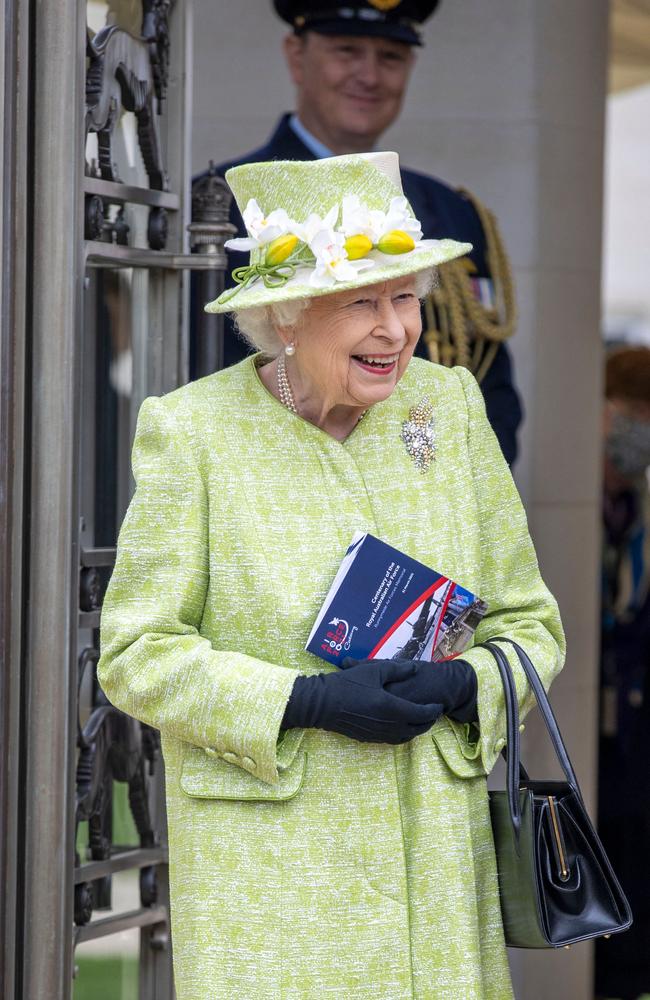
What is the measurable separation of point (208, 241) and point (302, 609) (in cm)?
108

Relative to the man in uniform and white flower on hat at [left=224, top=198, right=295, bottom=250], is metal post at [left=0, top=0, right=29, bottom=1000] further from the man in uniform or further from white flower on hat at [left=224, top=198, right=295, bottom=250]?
the man in uniform

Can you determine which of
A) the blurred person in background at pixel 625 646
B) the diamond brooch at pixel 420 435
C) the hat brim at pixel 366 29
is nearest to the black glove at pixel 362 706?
the diamond brooch at pixel 420 435

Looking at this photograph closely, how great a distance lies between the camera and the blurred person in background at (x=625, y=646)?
5.09 m

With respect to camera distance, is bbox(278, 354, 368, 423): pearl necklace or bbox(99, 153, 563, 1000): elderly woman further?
bbox(278, 354, 368, 423): pearl necklace

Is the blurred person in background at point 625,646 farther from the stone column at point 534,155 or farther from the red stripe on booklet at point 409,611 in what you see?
the red stripe on booklet at point 409,611

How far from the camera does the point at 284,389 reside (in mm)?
2240

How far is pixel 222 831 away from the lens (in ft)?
6.99

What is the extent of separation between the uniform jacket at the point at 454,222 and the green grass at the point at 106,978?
1526 mm

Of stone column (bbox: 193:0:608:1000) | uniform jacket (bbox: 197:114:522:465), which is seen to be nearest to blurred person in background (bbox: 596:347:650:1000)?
stone column (bbox: 193:0:608:1000)

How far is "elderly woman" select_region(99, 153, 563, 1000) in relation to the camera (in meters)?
2.08

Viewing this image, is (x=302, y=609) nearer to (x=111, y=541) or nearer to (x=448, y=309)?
(x=111, y=541)

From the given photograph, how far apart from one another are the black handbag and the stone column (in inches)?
97.1

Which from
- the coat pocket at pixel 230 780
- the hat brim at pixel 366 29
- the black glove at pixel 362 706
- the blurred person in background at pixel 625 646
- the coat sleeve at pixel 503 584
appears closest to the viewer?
the black glove at pixel 362 706

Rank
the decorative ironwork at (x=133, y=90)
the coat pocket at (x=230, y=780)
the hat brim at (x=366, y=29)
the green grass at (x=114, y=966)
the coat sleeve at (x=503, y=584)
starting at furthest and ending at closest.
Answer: the hat brim at (x=366, y=29), the green grass at (x=114, y=966), the decorative ironwork at (x=133, y=90), the coat sleeve at (x=503, y=584), the coat pocket at (x=230, y=780)
